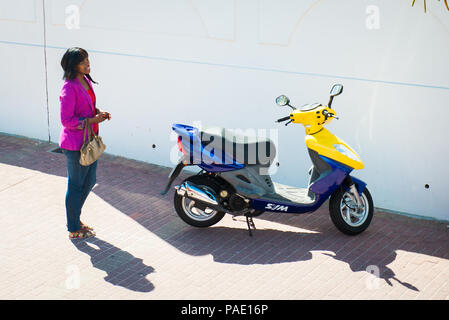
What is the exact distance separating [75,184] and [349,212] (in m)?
2.76

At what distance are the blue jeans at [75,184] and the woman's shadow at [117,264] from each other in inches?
9.3

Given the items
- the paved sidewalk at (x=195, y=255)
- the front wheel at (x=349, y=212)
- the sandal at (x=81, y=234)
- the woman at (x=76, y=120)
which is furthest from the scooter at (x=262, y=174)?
the sandal at (x=81, y=234)

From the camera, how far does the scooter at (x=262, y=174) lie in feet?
22.4

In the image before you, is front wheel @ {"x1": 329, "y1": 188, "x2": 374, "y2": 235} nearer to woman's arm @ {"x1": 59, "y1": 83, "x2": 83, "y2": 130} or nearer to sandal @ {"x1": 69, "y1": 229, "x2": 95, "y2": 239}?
sandal @ {"x1": 69, "y1": 229, "x2": 95, "y2": 239}

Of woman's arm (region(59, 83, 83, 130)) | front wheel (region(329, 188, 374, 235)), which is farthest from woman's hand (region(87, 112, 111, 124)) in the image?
front wheel (region(329, 188, 374, 235))

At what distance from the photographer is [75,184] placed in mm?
6793

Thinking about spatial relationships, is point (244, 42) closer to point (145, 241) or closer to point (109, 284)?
point (145, 241)

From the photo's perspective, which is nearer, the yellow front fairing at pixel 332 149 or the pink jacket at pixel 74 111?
the pink jacket at pixel 74 111

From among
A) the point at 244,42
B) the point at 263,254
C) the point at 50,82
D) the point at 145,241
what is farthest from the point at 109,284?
the point at 50,82

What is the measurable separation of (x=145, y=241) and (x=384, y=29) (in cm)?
338

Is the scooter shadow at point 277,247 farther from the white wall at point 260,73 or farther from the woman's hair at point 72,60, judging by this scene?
the woman's hair at point 72,60

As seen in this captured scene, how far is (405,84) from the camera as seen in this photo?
7.44m

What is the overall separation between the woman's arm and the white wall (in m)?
2.55

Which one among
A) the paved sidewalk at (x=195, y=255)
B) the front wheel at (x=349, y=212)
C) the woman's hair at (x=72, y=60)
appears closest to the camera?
the paved sidewalk at (x=195, y=255)
